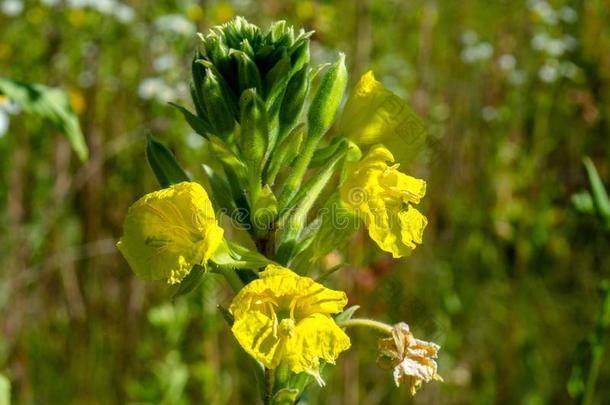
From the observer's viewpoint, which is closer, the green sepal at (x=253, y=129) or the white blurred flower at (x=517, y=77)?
the green sepal at (x=253, y=129)

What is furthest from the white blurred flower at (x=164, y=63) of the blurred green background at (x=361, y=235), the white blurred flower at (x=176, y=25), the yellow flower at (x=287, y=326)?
the yellow flower at (x=287, y=326)

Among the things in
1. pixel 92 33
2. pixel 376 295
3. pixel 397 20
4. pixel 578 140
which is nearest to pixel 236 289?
pixel 376 295

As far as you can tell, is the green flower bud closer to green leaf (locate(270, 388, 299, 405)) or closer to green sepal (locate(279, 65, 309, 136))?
green sepal (locate(279, 65, 309, 136))

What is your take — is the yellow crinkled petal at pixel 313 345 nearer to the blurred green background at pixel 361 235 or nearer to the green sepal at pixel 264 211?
the green sepal at pixel 264 211

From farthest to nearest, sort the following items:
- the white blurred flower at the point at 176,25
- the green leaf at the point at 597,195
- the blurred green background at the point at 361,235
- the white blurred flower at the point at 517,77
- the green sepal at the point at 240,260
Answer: the white blurred flower at the point at 517,77 < the white blurred flower at the point at 176,25 < the blurred green background at the point at 361,235 < the green leaf at the point at 597,195 < the green sepal at the point at 240,260

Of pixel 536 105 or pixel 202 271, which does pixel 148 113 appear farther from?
pixel 202 271

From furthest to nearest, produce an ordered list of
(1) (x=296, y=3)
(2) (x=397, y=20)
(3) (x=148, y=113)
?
1. (2) (x=397, y=20)
2. (1) (x=296, y=3)
3. (3) (x=148, y=113)

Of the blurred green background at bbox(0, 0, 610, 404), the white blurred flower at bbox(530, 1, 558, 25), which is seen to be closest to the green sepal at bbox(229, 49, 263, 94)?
the blurred green background at bbox(0, 0, 610, 404)

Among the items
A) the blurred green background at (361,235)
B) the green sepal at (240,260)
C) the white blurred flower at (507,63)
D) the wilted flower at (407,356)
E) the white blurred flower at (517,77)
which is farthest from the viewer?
the white blurred flower at (507,63)
